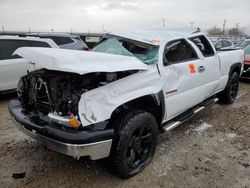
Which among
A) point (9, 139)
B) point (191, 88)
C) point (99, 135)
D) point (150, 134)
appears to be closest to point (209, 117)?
point (191, 88)

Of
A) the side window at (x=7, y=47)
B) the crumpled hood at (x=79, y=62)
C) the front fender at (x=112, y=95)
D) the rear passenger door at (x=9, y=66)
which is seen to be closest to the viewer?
the crumpled hood at (x=79, y=62)

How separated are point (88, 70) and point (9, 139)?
2578mm

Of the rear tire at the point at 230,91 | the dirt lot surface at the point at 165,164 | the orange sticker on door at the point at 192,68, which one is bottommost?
the dirt lot surface at the point at 165,164

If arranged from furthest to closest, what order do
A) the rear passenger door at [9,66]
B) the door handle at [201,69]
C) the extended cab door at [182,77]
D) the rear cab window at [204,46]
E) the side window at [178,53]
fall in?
the rear passenger door at [9,66] → the rear cab window at [204,46] → the door handle at [201,69] → the side window at [178,53] → the extended cab door at [182,77]

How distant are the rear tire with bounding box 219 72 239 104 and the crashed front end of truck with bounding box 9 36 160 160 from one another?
10.9 ft

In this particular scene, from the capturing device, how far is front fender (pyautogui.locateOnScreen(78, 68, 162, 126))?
2.76 meters

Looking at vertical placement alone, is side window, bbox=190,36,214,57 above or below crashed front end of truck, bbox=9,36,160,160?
above

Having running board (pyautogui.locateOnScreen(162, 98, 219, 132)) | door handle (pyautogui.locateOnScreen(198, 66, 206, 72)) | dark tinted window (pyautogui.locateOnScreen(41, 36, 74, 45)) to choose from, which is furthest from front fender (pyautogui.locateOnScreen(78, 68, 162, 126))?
dark tinted window (pyautogui.locateOnScreen(41, 36, 74, 45))

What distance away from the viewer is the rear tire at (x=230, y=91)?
6.16m

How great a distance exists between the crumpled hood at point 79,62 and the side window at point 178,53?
0.83m

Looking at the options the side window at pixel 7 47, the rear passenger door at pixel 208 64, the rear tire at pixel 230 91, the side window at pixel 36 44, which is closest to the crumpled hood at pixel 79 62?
the rear passenger door at pixel 208 64

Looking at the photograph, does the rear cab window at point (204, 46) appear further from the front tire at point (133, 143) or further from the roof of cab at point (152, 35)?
the front tire at point (133, 143)

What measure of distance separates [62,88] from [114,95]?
0.59 m

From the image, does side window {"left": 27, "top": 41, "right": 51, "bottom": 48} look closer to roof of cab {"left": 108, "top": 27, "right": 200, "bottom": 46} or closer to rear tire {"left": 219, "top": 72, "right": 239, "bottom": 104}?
roof of cab {"left": 108, "top": 27, "right": 200, "bottom": 46}
